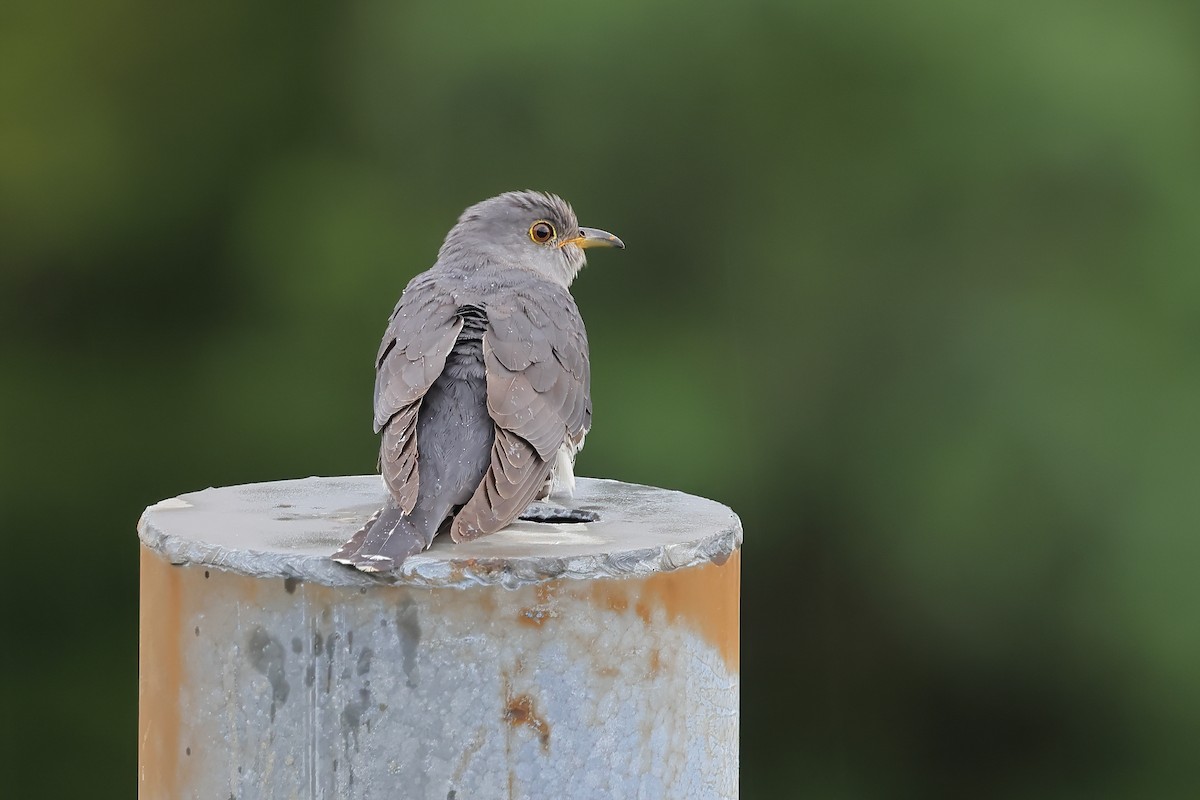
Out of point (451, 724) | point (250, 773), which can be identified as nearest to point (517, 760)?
point (451, 724)

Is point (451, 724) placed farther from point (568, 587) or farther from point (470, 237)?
point (470, 237)

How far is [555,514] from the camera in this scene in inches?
112

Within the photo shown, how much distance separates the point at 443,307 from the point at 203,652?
88cm

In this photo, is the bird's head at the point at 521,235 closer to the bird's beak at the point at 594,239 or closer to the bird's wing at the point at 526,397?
the bird's beak at the point at 594,239

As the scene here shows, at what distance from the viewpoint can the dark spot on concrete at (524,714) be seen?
232 centimetres

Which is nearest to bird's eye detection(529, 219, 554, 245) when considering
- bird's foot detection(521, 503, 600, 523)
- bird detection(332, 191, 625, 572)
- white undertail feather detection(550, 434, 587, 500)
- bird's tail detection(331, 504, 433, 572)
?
bird detection(332, 191, 625, 572)

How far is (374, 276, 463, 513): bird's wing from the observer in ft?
8.62

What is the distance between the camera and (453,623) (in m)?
2.29

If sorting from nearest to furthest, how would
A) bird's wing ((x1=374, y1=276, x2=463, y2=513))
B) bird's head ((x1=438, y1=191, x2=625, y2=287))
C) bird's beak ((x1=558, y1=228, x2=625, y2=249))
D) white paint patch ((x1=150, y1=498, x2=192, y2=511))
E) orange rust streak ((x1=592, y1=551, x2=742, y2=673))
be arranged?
orange rust streak ((x1=592, y1=551, x2=742, y2=673)) → bird's wing ((x1=374, y1=276, x2=463, y2=513)) → white paint patch ((x1=150, y1=498, x2=192, y2=511)) → bird's head ((x1=438, y1=191, x2=625, y2=287)) → bird's beak ((x1=558, y1=228, x2=625, y2=249))

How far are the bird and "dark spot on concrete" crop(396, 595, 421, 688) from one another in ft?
0.24

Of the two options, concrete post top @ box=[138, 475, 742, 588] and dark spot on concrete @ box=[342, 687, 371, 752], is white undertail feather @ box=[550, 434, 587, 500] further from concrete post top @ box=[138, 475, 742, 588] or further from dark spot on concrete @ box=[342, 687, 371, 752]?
dark spot on concrete @ box=[342, 687, 371, 752]

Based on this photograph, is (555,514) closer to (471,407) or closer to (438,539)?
(471,407)

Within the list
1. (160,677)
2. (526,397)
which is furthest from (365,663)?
(526,397)

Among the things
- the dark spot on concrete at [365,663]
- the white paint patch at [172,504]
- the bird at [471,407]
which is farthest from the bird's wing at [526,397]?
the white paint patch at [172,504]
